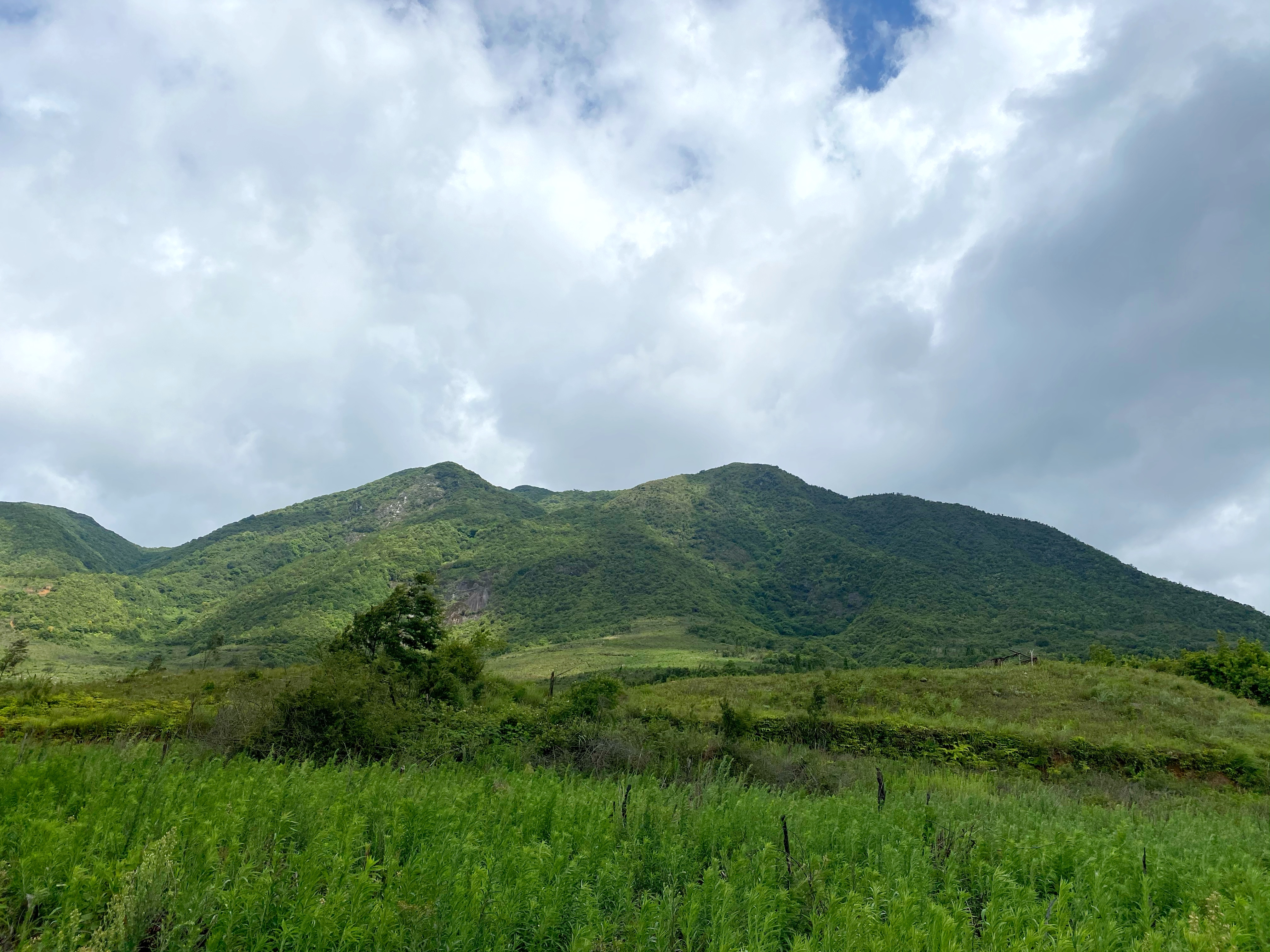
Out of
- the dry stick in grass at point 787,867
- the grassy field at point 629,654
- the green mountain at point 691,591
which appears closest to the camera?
the dry stick in grass at point 787,867

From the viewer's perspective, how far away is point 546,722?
1589cm

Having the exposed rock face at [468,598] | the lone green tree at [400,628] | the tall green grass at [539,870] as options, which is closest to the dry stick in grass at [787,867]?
the tall green grass at [539,870]

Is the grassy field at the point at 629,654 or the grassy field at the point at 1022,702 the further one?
the grassy field at the point at 629,654

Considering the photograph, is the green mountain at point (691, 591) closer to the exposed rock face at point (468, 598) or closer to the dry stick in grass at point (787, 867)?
the exposed rock face at point (468, 598)

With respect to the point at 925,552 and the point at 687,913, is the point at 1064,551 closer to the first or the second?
the point at 925,552

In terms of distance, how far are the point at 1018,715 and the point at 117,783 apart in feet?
99.1

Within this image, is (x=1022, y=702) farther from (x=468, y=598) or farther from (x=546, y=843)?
(x=468, y=598)

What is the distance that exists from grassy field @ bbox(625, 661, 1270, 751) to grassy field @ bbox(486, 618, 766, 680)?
29534mm

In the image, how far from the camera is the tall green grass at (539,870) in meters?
3.12

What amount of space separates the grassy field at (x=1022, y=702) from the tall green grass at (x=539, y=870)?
619 inches

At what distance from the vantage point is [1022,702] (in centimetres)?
2812

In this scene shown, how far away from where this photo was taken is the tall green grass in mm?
3121

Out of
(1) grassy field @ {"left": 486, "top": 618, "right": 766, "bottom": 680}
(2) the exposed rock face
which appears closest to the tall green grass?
(1) grassy field @ {"left": 486, "top": 618, "right": 766, "bottom": 680}

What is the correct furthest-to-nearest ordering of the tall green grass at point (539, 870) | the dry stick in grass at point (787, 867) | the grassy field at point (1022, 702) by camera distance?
1. the grassy field at point (1022, 702)
2. the dry stick in grass at point (787, 867)
3. the tall green grass at point (539, 870)
